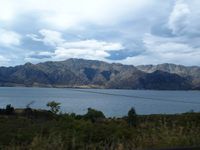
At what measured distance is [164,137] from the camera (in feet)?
29.6

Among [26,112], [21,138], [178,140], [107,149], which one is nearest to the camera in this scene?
[107,149]

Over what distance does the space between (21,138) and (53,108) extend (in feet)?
139

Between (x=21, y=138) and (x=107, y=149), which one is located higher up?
(x=107, y=149)

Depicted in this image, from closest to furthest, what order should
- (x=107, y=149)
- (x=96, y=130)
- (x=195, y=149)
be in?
(x=195, y=149) → (x=107, y=149) → (x=96, y=130)

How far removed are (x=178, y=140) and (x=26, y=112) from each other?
4830 cm

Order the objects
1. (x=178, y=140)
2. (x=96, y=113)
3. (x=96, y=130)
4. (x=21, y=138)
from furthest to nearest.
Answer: (x=96, y=113), (x=21, y=138), (x=96, y=130), (x=178, y=140)

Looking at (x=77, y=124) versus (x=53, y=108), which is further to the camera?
(x=53, y=108)

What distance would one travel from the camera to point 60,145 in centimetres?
788

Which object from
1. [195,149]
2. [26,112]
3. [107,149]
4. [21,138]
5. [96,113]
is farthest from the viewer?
[26,112]

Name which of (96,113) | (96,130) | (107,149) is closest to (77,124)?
(96,130)

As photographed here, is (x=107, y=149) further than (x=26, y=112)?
No

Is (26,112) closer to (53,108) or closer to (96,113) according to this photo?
(53,108)

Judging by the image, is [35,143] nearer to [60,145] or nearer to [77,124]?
[60,145]

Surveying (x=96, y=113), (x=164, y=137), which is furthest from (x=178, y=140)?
(x=96, y=113)
